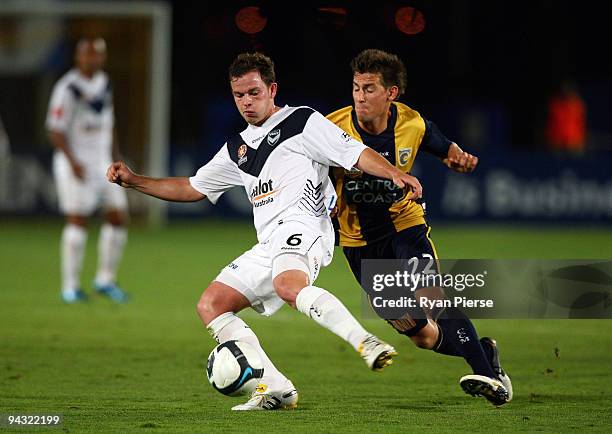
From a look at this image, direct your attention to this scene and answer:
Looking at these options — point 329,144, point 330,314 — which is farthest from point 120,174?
point 330,314

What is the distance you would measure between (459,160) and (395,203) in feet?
1.57

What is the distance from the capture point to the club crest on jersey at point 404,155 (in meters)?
7.11

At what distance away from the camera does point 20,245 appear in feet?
57.8

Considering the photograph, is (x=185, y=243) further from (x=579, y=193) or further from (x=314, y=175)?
(x=314, y=175)

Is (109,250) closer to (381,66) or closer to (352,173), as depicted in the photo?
(352,173)

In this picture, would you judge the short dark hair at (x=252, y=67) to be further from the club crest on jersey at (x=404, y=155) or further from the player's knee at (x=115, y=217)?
the player's knee at (x=115, y=217)

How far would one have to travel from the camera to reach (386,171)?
629 centimetres

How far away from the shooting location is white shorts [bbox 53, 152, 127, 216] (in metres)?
12.4

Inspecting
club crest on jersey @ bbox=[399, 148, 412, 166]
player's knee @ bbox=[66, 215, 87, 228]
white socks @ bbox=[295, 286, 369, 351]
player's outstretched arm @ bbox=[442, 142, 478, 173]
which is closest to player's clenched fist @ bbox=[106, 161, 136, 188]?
white socks @ bbox=[295, 286, 369, 351]

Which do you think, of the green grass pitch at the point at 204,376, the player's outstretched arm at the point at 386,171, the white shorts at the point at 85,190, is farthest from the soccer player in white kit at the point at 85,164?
the player's outstretched arm at the point at 386,171

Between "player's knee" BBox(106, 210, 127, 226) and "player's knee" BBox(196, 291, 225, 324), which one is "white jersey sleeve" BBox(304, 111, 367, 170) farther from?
"player's knee" BBox(106, 210, 127, 226)

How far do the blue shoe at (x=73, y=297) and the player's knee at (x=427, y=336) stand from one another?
5758mm

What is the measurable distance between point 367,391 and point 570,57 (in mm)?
23066

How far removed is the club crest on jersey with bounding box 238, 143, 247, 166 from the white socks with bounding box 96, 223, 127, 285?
5.80 meters
